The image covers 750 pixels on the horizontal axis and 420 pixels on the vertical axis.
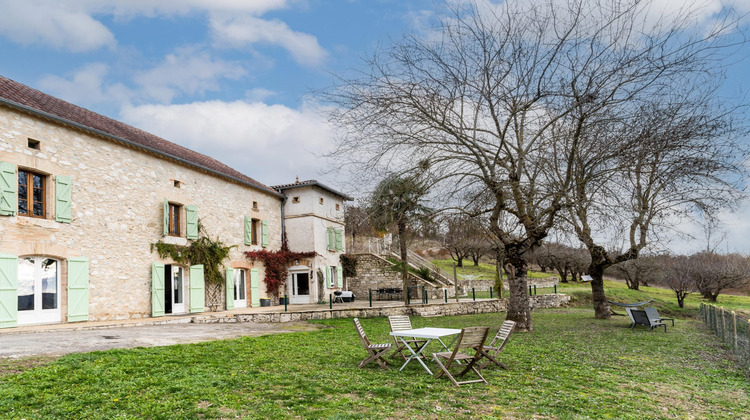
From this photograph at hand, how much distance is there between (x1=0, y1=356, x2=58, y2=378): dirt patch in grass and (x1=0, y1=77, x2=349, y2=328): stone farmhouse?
587 cm

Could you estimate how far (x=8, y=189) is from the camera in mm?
11000

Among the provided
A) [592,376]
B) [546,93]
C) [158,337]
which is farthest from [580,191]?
[158,337]

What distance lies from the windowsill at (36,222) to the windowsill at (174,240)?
11.8ft

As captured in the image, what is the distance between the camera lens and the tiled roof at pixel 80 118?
11633 millimetres

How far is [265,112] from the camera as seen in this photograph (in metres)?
9.91

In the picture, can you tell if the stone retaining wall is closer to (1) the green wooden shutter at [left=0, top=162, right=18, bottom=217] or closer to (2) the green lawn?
(1) the green wooden shutter at [left=0, top=162, right=18, bottom=217]

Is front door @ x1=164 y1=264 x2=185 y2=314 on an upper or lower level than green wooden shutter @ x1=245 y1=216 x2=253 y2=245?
lower

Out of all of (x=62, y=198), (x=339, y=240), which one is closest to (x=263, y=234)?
(x=339, y=240)

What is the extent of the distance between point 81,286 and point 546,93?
1208cm

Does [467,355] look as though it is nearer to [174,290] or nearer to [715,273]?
[174,290]

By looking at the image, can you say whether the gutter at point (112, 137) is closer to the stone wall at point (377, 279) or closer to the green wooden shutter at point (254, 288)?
the green wooden shutter at point (254, 288)

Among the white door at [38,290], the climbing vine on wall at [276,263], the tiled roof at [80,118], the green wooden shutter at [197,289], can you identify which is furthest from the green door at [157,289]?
the climbing vine on wall at [276,263]

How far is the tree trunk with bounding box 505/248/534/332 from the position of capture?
1129cm

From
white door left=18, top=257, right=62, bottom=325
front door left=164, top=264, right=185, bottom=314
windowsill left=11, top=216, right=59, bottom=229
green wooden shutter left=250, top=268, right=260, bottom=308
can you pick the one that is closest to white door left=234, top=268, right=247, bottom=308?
green wooden shutter left=250, top=268, right=260, bottom=308
